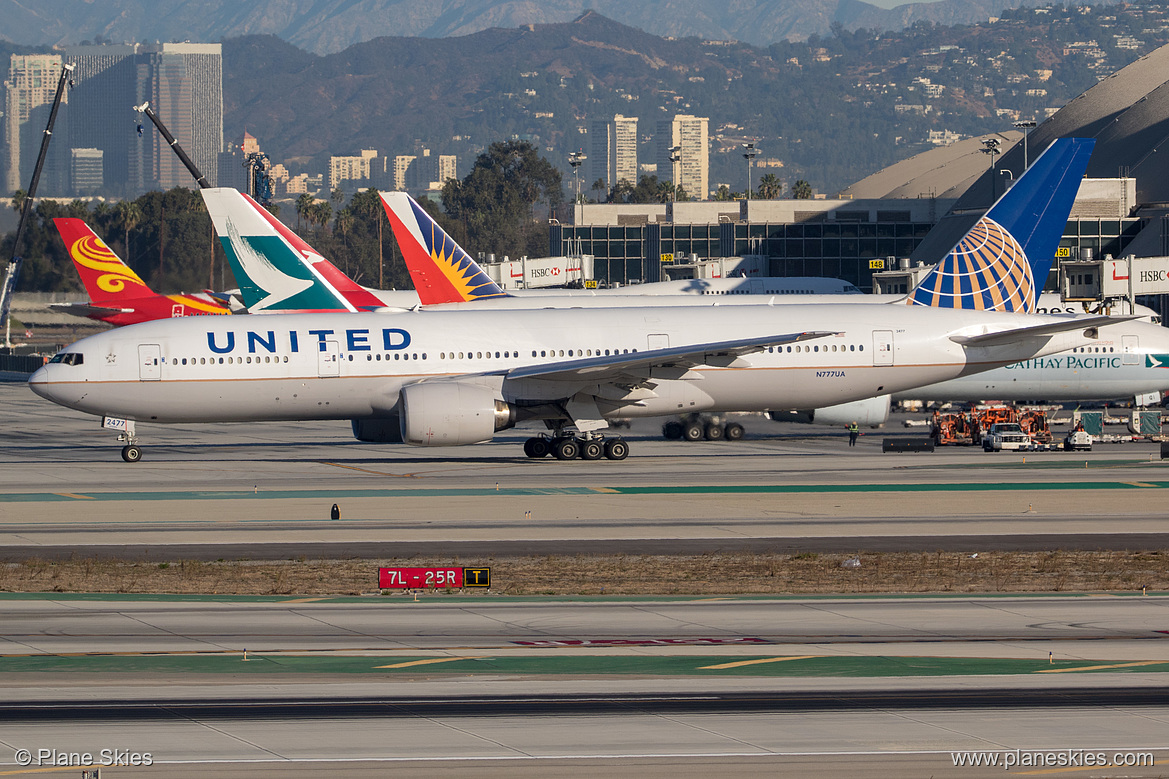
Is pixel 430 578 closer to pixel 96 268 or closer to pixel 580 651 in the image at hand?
pixel 580 651

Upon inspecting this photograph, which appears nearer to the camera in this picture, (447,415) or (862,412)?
(447,415)

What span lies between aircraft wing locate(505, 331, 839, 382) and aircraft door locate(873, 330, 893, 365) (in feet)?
9.06

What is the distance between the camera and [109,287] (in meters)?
73.7

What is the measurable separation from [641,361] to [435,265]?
20007mm

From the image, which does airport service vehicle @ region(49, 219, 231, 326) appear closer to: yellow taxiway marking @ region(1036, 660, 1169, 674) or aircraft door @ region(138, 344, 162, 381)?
aircraft door @ region(138, 344, 162, 381)

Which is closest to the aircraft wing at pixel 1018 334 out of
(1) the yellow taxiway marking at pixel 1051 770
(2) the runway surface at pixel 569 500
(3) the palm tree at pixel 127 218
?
(2) the runway surface at pixel 569 500

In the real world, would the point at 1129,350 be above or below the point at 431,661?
above

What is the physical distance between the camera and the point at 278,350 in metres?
38.9

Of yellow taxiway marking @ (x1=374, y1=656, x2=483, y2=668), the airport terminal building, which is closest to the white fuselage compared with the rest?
yellow taxiway marking @ (x1=374, y1=656, x2=483, y2=668)

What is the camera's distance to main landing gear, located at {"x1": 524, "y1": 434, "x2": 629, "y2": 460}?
40.7 metres

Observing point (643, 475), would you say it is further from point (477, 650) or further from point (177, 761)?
point (177, 761)

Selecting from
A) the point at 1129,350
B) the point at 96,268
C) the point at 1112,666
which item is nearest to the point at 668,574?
the point at 1112,666

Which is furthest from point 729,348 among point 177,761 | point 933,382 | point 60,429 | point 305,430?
point 60,429

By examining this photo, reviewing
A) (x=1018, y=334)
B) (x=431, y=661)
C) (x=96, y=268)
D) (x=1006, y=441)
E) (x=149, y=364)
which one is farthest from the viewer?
(x=96, y=268)
